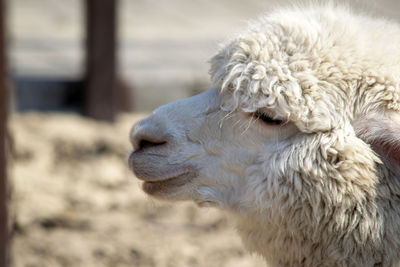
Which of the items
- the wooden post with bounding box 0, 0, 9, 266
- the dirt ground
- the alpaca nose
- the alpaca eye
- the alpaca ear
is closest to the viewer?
the alpaca ear

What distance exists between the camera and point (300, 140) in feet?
7.29

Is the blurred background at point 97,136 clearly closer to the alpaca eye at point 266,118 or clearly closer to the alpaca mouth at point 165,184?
the alpaca mouth at point 165,184

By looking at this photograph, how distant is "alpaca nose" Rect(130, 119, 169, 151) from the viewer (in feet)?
7.95

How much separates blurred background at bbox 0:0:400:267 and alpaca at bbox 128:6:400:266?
0.35 m

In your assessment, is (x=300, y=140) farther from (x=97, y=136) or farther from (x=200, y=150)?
(x=97, y=136)

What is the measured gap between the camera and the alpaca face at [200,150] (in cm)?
232

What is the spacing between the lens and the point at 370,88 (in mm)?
2166

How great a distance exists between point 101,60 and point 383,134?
4076 mm

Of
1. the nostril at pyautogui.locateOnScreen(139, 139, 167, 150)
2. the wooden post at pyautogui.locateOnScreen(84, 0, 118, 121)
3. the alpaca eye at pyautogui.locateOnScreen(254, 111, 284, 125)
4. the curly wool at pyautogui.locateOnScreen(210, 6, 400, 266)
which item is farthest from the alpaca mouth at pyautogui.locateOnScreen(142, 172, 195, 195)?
the wooden post at pyautogui.locateOnScreen(84, 0, 118, 121)

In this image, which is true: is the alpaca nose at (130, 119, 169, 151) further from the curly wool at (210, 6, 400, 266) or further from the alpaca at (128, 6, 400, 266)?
the curly wool at (210, 6, 400, 266)

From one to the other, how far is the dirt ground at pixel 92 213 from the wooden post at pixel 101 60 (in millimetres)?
162

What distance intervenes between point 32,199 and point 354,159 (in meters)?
3.06

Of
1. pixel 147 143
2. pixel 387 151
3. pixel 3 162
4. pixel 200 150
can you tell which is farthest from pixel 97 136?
pixel 387 151

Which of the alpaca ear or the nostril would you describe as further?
the nostril
